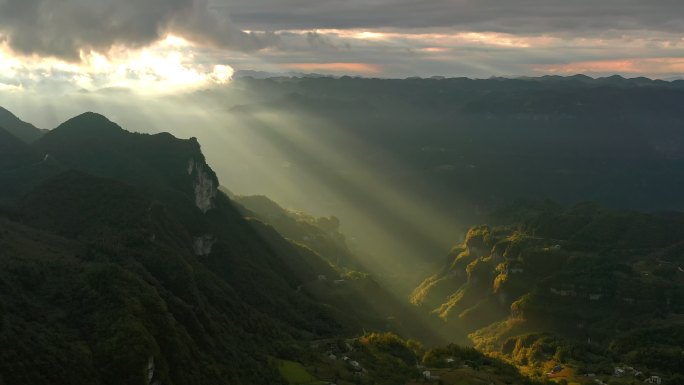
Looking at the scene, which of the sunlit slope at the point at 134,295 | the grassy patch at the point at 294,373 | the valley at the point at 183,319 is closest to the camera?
the sunlit slope at the point at 134,295

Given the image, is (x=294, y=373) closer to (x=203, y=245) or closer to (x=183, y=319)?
(x=183, y=319)

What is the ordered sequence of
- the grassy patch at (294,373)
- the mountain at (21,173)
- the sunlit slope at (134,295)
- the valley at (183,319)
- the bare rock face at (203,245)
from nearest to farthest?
the sunlit slope at (134,295) < the valley at (183,319) < the grassy patch at (294,373) < the bare rock face at (203,245) < the mountain at (21,173)

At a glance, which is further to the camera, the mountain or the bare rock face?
the mountain

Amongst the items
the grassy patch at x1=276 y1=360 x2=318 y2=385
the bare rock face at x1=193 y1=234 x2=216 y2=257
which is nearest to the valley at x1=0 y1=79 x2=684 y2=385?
the grassy patch at x1=276 y1=360 x2=318 y2=385

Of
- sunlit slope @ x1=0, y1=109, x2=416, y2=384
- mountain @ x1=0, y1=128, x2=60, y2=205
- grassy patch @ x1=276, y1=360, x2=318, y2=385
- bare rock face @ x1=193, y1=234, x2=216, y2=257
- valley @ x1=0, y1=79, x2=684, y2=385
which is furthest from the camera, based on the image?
mountain @ x1=0, y1=128, x2=60, y2=205

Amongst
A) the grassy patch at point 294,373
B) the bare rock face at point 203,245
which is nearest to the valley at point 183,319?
the grassy patch at point 294,373

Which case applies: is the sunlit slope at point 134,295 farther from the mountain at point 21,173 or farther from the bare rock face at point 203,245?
the mountain at point 21,173

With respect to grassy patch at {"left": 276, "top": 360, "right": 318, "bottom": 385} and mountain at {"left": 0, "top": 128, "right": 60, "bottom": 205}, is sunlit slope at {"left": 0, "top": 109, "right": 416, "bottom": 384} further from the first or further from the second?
mountain at {"left": 0, "top": 128, "right": 60, "bottom": 205}

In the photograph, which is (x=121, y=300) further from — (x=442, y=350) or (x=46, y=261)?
(x=442, y=350)
